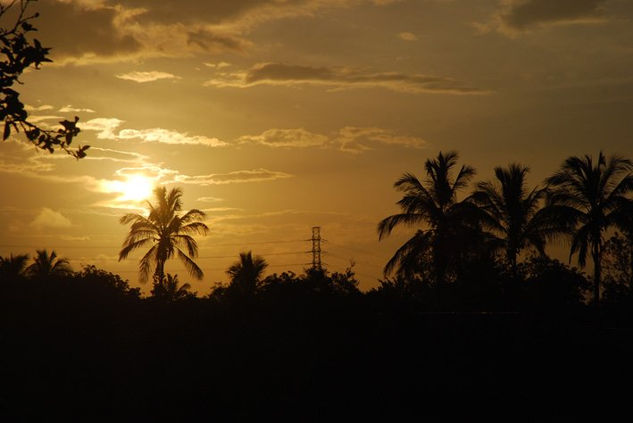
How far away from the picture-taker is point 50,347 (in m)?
19.0

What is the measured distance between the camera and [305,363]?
17.8 meters

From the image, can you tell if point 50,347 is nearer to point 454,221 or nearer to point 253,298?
point 253,298

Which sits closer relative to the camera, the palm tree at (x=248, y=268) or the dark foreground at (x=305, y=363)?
the dark foreground at (x=305, y=363)

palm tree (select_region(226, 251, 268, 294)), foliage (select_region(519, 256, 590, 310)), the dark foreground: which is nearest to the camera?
the dark foreground

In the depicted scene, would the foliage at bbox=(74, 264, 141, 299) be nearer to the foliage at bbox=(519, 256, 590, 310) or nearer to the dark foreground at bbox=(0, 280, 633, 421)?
the dark foreground at bbox=(0, 280, 633, 421)

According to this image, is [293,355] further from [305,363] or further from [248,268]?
[248,268]

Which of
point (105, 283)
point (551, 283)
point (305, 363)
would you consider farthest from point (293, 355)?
point (551, 283)

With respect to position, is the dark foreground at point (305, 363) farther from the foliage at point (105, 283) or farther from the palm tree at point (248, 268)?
the palm tree at point (248, 268)

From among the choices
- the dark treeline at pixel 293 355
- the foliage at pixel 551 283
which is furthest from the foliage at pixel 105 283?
the foliage at pixel 551 283

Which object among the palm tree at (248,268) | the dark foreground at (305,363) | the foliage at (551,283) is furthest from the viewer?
the palm tree at (248,268)

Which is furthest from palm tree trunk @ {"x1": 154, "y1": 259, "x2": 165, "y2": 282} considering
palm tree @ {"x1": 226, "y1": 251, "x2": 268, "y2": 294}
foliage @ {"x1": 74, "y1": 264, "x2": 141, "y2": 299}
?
foliage @ {"x1": 74, "y1": 264, "x2": 141, "y2": 299}

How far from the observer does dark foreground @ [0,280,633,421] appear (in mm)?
16656

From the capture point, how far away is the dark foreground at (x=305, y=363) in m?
16.7

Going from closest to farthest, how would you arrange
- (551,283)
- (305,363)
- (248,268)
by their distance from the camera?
(305,363) < (551,283) < (248,268)
